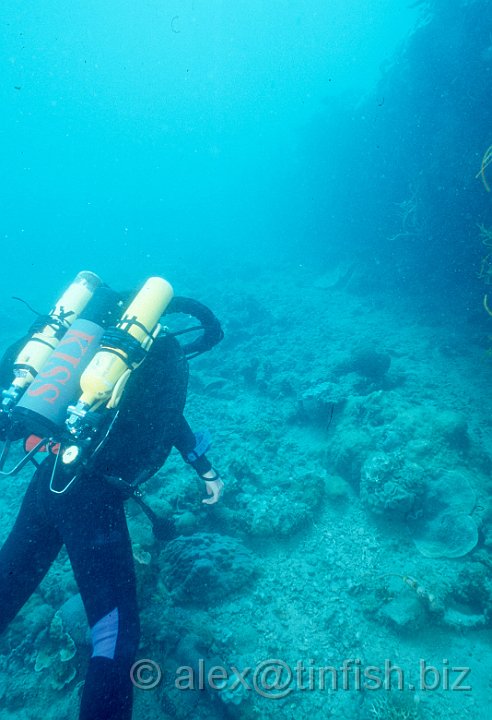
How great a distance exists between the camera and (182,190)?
110m

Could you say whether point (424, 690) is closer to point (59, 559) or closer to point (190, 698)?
point (190, 698)

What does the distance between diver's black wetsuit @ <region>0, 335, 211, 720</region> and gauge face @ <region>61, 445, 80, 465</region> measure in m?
0.41

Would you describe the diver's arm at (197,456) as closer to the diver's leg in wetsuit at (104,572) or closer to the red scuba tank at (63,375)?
the diver's leg in wetsuit at (104,572)

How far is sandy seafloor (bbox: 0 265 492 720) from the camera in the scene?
3430mm

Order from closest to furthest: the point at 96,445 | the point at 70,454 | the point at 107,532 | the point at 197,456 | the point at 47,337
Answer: the point at 70,454
the point at 96,445
the point at 107,532
the point at 47,337
the point at 197,456

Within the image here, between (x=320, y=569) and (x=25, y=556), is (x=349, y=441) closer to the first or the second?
(x=320, y=569)

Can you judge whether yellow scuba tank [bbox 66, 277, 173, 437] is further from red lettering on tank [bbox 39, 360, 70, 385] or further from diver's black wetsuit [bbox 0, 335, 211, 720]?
diver's black wetsuit [bbox 0, 335, 211, 720]

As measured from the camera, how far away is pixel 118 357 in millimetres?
2656

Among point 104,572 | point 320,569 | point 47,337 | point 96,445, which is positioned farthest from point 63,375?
point 320,569

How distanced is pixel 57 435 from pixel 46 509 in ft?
2.66

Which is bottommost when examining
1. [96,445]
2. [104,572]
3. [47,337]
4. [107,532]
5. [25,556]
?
[25,556]

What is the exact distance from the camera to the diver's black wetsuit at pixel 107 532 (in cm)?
238

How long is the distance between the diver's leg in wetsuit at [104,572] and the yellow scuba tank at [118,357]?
0.70 metres

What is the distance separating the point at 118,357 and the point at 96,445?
0.68 m
